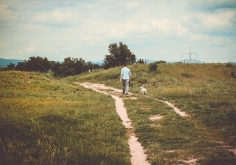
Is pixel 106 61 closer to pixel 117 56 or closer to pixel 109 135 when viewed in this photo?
pixel 117 56

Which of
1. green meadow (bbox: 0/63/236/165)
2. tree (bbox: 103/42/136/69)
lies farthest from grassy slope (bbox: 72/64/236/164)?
tree (bbox: 103/42/136/69)

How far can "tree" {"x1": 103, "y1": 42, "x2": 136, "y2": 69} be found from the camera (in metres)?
97.2

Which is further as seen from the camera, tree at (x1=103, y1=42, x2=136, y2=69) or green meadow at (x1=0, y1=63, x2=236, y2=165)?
tree at (x1=103, y1=42, x2=136, y2=69)

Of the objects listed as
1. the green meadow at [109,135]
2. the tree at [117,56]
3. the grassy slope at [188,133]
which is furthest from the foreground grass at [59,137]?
the tree at [117,56]

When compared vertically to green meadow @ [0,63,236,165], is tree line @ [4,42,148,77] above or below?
above

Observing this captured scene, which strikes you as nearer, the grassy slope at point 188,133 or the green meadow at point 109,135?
the green meadow at point 109,135

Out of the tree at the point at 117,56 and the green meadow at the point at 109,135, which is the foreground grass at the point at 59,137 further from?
the tree at the point at 117,56

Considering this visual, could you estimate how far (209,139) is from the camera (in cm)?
864

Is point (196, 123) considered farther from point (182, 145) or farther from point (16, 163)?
point (16, 163)

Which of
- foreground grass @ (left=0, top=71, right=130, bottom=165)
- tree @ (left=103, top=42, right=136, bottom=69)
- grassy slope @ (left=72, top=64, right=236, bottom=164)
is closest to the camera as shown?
foreground grass @ (left=0, top=71, right=130, bottom=165)

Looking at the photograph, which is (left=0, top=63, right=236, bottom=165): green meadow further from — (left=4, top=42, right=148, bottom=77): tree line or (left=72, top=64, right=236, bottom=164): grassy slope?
(left=4, top=42, right=148, bottom=77): tree line

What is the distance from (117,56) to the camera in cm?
9881

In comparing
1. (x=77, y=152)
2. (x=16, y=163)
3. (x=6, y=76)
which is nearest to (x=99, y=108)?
(x=77, y=152)

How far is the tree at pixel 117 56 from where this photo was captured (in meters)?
97.2
